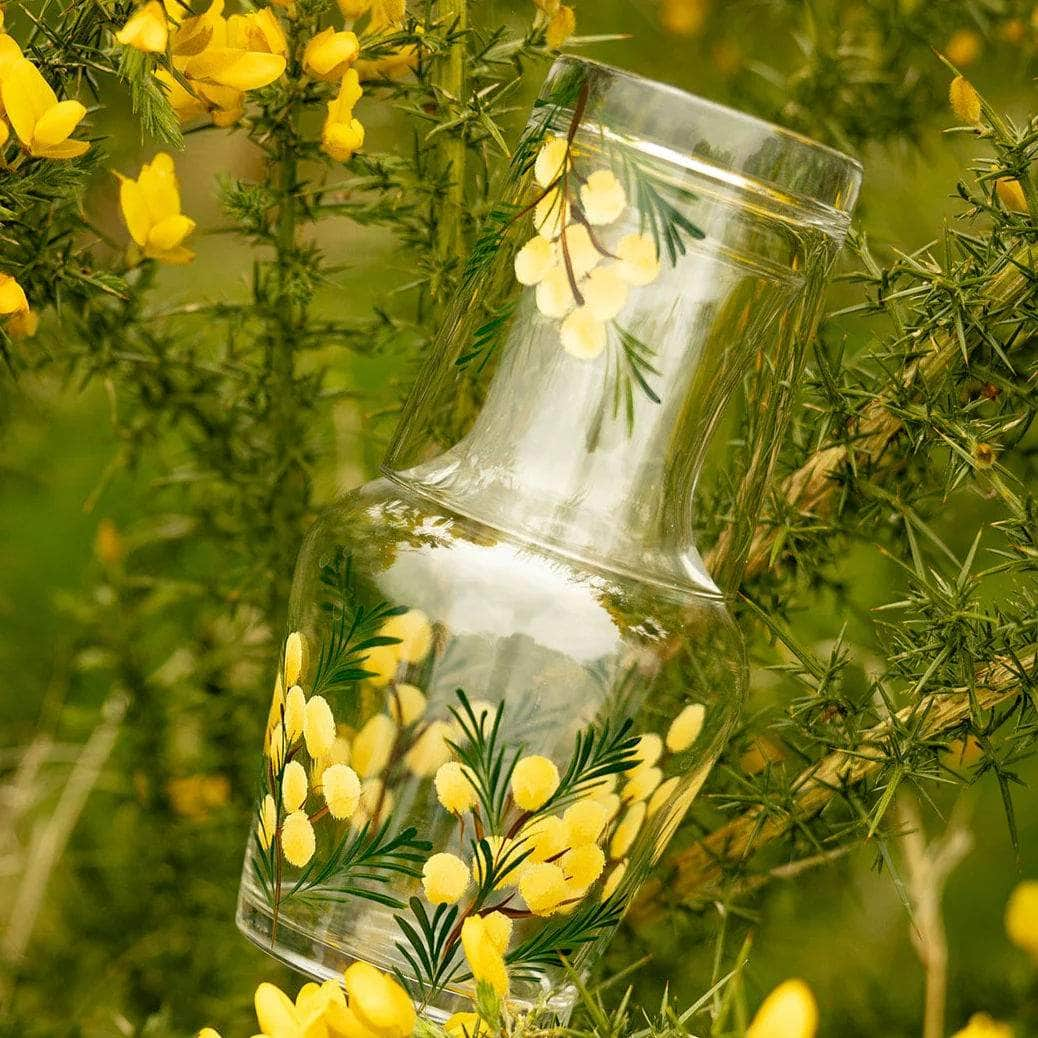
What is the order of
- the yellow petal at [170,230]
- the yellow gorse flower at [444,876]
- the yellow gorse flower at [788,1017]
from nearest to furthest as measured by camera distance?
the yellow gorse flower at [788,1017], the yellow gorse flower at [444,876], the yellow petal at [170,230]

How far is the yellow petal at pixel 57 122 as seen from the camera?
393 millimetres

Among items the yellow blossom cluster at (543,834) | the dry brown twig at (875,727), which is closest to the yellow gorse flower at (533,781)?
the yellow blossom cluster at (543,834)

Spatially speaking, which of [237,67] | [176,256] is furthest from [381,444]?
[237,67]

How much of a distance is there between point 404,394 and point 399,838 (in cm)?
28

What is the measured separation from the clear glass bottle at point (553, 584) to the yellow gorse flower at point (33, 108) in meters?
0.15

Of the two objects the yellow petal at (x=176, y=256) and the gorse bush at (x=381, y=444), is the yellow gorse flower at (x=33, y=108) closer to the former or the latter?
the gorse bush at (x=381, y=444)

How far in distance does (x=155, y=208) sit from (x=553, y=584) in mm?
251

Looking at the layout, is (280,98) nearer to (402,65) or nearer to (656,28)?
(402,65)

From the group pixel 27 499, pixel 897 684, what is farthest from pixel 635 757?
pixel 27 499

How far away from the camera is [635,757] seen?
0.41m

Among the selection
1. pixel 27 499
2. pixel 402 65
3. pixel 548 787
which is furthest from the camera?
pixel 27 499

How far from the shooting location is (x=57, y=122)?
0.40 metres

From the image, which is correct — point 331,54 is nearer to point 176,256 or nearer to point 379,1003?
point 176,256

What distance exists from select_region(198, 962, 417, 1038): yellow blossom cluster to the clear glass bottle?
5cm
